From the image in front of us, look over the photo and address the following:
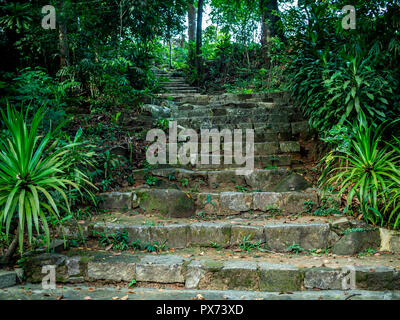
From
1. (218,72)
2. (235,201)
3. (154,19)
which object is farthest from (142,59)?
(235,201)

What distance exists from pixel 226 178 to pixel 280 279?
1448 millimetres

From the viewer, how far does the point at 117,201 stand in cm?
284

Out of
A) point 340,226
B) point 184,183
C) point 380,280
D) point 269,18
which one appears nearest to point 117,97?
point 184,183

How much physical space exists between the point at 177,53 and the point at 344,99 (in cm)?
1019

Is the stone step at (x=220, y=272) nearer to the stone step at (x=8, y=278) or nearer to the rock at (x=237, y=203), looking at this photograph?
the stone step at (x=8, y=278)

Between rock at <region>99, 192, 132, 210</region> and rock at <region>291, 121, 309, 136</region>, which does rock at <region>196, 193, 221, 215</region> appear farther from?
rock at <region>291, 121, 309, 136</region>

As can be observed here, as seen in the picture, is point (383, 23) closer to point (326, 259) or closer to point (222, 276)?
point (326, 259)

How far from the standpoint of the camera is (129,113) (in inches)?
174

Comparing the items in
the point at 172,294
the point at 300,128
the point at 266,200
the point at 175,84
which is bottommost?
the point at 172,294

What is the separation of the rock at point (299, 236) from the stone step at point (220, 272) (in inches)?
8.6

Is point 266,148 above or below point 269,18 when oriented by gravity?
below

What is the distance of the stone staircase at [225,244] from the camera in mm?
1870

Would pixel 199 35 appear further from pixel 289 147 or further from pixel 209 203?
pixel 209 203

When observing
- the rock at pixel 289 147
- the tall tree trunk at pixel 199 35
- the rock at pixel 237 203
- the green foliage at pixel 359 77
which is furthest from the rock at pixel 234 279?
the tall tree trunk at pixel 199 35
